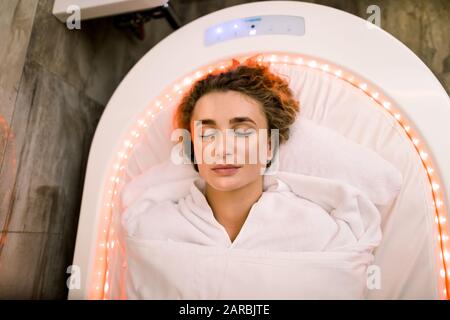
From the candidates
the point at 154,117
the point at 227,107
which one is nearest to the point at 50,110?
the point at 154,117

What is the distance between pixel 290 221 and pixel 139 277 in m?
0.37

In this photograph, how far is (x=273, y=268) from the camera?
67 centimetres

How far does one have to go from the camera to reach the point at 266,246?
0.72m

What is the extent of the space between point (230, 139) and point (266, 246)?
25 cm

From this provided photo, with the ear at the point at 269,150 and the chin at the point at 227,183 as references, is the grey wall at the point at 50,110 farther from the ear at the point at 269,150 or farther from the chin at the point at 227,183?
the ear at the point at 269,150

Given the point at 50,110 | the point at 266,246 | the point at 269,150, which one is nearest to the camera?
the point at 266,246

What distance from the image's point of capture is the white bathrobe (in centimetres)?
66

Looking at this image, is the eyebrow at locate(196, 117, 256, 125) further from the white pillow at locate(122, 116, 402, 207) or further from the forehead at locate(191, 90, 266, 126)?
the white pillow at locate(122, 116, 402, 207)

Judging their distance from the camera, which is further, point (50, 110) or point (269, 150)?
point (50, 110)

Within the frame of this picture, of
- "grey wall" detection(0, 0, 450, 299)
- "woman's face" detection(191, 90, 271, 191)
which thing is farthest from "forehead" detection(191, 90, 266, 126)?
"grey wall" detection(0, 0, 450, 299)

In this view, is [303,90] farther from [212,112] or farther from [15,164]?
[15,164]

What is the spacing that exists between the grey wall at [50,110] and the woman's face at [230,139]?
0.46 meters

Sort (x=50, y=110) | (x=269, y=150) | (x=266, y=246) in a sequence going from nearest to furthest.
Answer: (x=266, y=246) < (x=269, y=150) < (x=50, y=110)

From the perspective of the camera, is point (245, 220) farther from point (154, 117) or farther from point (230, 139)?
point (154, 117)
